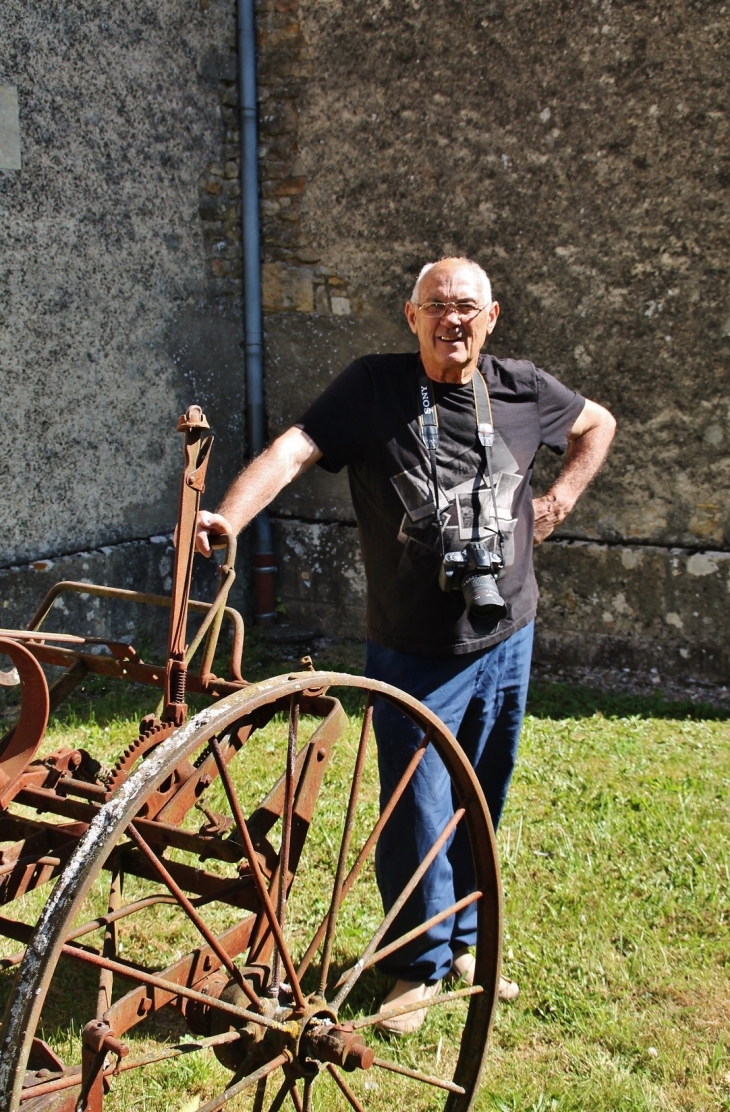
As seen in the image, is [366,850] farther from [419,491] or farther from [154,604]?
[419,491]

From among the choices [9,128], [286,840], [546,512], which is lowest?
[286,840]

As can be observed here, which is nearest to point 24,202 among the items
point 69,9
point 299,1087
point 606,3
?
point 69,9

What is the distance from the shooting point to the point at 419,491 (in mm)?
2764

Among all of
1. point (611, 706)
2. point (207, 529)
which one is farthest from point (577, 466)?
point (611, 706)

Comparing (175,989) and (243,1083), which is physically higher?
(175,989)

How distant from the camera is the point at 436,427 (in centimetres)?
279

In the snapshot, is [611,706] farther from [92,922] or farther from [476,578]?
[92,922]

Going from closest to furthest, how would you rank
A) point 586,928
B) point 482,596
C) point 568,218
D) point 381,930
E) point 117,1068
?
point 117,1068 → point 381,930 → point 482,596 → point 586,928 → point 568,218

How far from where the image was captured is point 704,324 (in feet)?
17.1

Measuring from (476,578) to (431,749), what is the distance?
0.51m

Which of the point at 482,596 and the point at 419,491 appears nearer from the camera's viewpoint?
the point at 482,596

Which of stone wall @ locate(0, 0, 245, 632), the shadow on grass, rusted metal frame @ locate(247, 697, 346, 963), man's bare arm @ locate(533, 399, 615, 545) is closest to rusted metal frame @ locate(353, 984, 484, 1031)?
rusted metal frame @ locate(247, 697, 346, 963)

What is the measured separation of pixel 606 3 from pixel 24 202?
3.03 meters

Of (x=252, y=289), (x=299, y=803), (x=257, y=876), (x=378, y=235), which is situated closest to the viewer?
(x=257, y=876)
